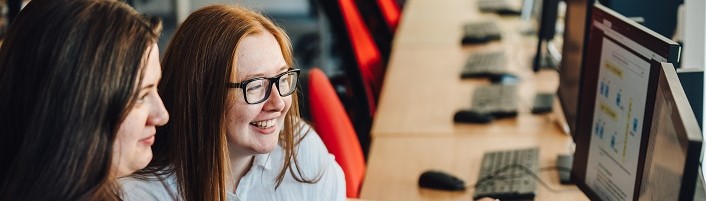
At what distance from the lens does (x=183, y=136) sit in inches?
68.2

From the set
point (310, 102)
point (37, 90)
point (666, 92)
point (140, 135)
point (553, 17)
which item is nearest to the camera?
point (37, 90)

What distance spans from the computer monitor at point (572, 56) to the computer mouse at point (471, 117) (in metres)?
0.23

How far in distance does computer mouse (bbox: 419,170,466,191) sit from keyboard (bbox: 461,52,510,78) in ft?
3.87

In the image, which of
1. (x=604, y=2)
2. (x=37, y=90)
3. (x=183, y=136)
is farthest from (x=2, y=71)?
(x=604, y=2)

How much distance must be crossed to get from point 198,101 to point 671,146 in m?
0.72

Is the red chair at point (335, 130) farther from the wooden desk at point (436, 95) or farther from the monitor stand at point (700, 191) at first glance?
the monitor stand at point (700, 191)

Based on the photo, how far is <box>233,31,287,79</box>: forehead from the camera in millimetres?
1759

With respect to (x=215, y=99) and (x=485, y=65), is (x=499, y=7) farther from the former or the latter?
(x=215, y=99)

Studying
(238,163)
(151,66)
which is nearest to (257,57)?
(238,163)

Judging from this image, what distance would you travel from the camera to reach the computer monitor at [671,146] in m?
1.26

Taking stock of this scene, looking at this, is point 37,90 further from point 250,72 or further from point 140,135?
point 250,72

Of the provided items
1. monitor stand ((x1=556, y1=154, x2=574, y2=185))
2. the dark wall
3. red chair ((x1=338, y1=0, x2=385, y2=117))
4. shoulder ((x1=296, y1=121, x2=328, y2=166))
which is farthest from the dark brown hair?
red chair ((x1=338, y1=0, x2=385, y2=117))

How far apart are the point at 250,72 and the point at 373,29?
9.81 feet

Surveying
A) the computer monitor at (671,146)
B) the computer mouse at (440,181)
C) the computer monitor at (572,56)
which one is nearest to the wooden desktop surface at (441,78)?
the computer monitor at (572,56)
